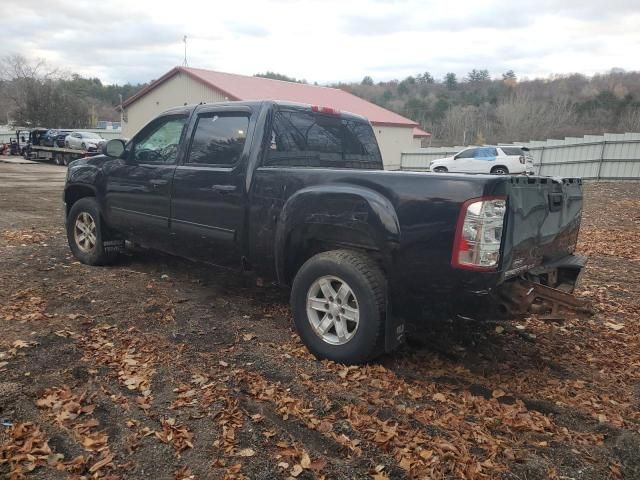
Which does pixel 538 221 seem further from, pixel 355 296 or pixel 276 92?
pixel 276 92

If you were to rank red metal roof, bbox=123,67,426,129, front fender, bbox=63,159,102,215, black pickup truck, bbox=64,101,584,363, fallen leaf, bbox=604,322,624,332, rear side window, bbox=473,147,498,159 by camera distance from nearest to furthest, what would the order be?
1. black pickup truck, bbox=64,101,584,363
2. fallen leaf, bbox=604,322,624,332
3. front fender, bbox=63,159,102,215
4. rear side window, bbox=473,147,498,159
5. red metal roof, bbox=123,67,426,129

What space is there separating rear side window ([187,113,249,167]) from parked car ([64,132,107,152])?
26511 millimetres

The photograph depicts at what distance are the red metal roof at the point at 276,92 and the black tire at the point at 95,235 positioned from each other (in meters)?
21.5

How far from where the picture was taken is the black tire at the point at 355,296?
332 centimetres

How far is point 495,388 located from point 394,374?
69 cm

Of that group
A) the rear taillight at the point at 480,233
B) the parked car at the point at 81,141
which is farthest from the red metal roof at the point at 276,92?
the rear taillight at the point at 480,233

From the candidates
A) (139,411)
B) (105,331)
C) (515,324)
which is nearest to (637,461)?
(515,324)

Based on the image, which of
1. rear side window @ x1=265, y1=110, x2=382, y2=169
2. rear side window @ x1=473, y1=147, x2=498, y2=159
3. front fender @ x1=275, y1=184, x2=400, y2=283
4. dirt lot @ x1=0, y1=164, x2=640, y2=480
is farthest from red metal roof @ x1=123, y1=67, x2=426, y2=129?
front fender @ x1=275, y1=184, x2=400, y2=283

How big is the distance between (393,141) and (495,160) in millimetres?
18024

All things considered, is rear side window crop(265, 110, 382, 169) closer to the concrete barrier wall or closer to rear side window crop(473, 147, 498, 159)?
the concrete barrier wall

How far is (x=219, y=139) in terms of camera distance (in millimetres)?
4492

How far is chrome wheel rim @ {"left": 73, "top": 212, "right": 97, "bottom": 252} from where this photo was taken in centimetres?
593

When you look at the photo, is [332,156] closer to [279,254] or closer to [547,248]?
[279,254]

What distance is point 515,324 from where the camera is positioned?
180 inches
